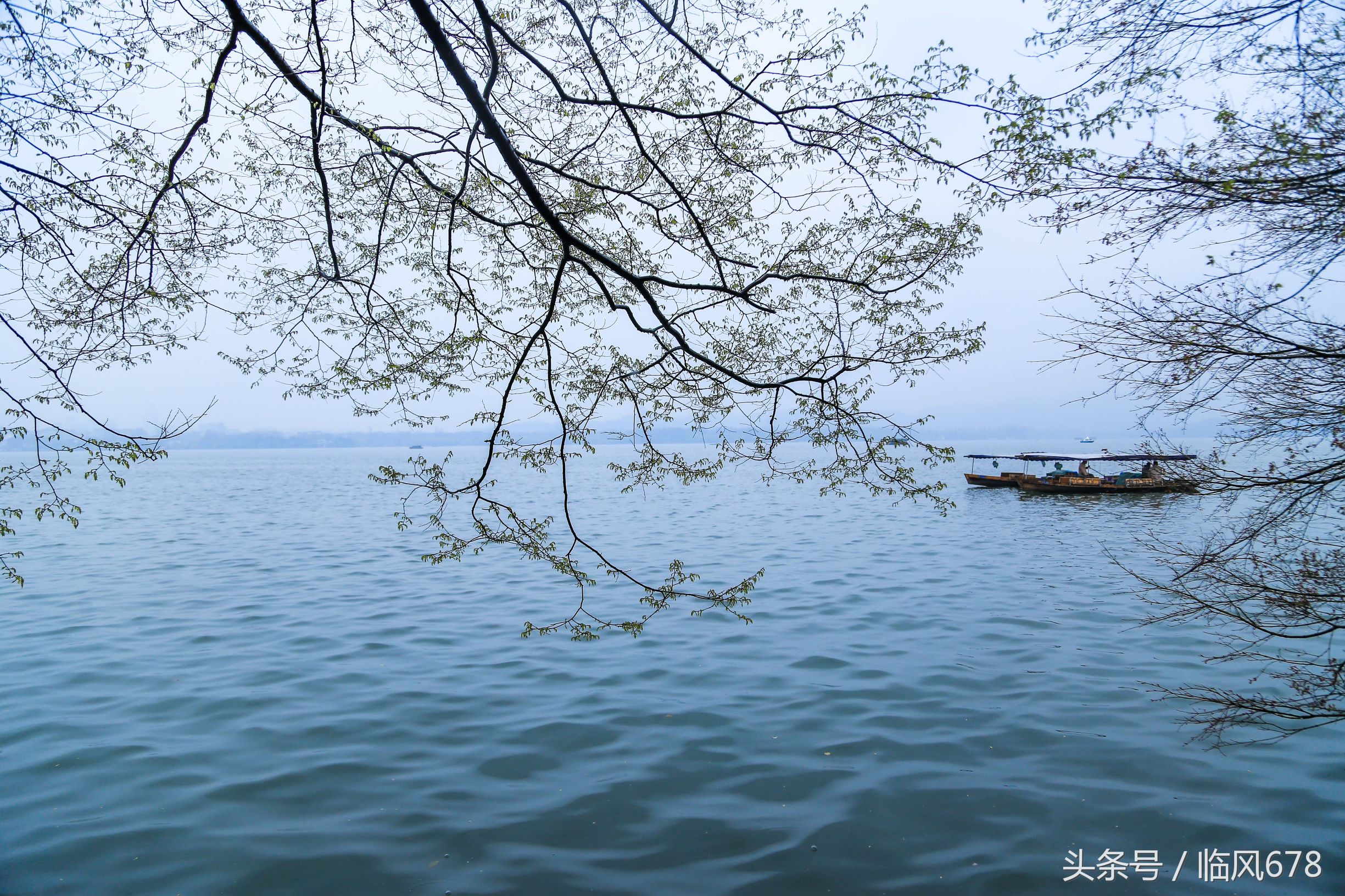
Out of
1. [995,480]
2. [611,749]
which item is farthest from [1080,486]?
[611,749]

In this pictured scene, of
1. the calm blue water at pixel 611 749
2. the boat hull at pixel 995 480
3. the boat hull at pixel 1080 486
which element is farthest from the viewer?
the boat hull at pixel 995 480

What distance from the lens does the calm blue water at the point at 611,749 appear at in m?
5.88

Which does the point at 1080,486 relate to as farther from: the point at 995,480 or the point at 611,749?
the point at 611,749

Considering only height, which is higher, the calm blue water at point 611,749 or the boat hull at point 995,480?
the boat hull at point 995,480

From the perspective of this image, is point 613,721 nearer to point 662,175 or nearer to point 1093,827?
point 1093,827

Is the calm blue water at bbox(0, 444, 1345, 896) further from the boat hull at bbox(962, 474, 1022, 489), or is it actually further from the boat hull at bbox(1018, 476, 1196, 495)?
the boat hull at bbox(962, 474, 1022, 489)

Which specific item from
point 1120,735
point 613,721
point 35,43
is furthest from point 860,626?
point 35,43

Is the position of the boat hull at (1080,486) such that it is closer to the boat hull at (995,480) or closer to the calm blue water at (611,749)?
the boat hull at (995,480)

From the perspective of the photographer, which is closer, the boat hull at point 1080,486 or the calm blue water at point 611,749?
the calm blue water at point 611,749

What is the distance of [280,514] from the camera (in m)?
34.2

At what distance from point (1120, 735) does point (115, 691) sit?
12.8m

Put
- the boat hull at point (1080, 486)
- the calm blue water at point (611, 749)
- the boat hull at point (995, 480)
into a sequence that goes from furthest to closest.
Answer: the boat hull at point (995, 480) < the boat hull at point (1080, 486) < the calm blue water at point (611, 749)

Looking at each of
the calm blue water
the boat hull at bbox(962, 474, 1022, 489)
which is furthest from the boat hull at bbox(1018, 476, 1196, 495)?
the calm blue water

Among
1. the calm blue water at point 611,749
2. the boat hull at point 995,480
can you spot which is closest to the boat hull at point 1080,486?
the boat hull at point 995,480
